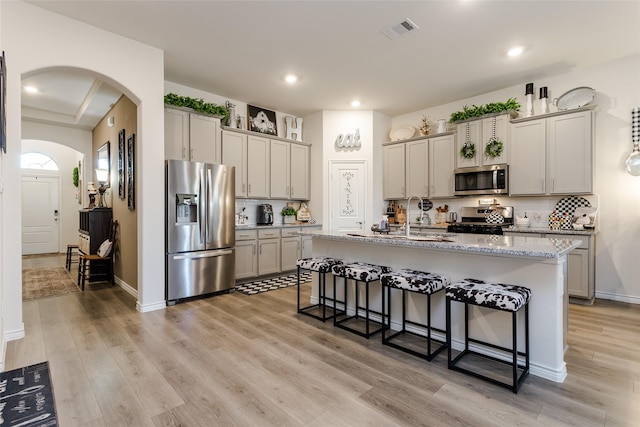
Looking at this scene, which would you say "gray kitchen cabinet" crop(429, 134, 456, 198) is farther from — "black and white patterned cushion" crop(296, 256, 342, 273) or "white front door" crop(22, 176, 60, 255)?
"white front door" crop(22, 176, 60, 255)

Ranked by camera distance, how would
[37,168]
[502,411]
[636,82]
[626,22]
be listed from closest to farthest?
[502,411] < [626,22] < [636,82] < [37,168]

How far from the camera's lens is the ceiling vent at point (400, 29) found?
10.3 feet

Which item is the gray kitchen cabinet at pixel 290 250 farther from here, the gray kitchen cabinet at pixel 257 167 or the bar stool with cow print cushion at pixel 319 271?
the bar stool with cow print cushion at pixel 319 271

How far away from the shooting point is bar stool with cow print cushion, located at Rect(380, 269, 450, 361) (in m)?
2.42

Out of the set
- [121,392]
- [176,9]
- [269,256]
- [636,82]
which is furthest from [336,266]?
[636,82]

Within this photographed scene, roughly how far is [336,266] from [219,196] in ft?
6.64

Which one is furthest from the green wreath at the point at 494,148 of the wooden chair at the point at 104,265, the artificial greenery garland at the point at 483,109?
the wooden chair at the point at 104,265

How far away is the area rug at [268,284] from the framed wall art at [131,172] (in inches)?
73.2

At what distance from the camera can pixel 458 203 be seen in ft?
17.5

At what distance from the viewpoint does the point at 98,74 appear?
3.25 metres

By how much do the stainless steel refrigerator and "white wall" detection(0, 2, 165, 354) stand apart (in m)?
0.15

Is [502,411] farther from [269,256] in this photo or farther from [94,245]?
[94,245]

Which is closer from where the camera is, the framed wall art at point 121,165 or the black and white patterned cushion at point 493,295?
the black and white patterned cushion at point 493,295

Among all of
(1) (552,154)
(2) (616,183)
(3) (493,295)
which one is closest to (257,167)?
(3) (493,295)
